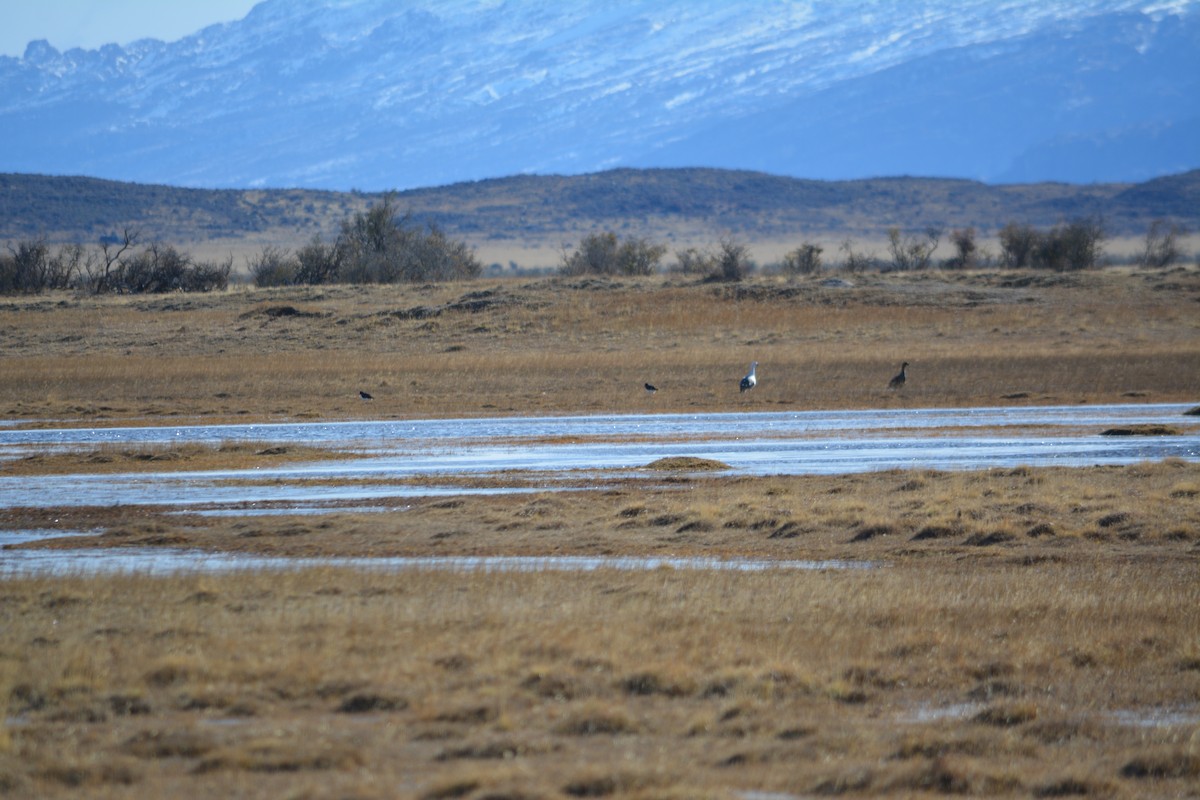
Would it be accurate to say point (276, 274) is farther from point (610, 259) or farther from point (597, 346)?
point (597, 346)

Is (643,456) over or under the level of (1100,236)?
under

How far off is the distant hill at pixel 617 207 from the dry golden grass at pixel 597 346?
242ft

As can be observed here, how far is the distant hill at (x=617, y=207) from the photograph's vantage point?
133m

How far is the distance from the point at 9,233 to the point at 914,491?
118m

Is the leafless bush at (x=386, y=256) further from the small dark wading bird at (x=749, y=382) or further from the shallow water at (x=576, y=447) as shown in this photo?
the shallow water at (x=576, y=447)

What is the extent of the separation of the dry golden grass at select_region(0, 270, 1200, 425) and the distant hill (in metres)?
73.8

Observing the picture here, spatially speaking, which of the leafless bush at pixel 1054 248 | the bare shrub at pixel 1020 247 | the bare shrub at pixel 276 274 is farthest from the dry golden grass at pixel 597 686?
the bare shrub at pixel 1020 247

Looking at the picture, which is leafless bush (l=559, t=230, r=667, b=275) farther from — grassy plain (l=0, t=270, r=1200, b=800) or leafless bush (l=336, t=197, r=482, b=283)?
Result: grassy plain (l=0, t=270, r=1200, b=800)

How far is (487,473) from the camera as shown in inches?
908

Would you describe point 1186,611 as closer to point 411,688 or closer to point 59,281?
point 411,688

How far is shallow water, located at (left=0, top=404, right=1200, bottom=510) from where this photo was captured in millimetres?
21747

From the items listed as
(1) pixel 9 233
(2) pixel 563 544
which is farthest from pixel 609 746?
(1) pixel 9 233

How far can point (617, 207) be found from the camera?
15062cm

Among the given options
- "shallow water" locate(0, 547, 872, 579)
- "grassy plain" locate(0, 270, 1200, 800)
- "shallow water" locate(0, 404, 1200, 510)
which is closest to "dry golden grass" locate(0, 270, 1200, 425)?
"shallow water" locate(0, 404, 1200, 510)
